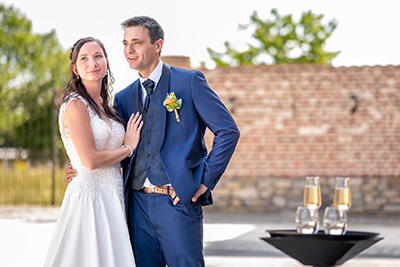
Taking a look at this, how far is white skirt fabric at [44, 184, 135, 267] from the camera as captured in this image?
4.05 metres

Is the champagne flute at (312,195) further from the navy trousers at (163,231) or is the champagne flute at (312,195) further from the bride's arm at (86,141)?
the bride's arm at (86,141)

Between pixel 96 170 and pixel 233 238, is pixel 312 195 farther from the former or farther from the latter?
pixel 233 238

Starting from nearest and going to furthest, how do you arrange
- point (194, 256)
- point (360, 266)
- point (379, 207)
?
point (194, 256), point (360, 266), point (379, 207)

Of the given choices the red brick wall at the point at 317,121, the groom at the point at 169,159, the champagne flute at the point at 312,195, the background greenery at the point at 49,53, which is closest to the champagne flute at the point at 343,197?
the champagne flute at the point at 312,195

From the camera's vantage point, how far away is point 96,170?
4199 mm

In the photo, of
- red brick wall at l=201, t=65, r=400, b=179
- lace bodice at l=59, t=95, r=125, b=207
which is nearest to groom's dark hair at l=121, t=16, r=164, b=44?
lace bodice at l=59, t=95, r=125, b=207

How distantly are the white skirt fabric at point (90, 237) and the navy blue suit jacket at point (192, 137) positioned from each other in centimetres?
21

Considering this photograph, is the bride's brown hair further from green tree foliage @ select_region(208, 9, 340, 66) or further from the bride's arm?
green tree foliage @ select_region(208, 9, 340, 66)

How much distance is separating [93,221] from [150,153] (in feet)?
1.59

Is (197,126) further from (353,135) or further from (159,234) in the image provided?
(353,135)

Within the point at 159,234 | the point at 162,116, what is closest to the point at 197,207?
the point at 159,234

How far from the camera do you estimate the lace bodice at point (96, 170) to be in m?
4.10

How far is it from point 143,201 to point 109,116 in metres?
0.52

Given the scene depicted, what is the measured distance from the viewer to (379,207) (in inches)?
529
